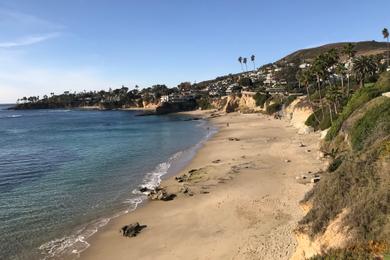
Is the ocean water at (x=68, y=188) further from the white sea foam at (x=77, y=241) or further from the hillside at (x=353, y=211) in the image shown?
the hillside at (x=353, y=211)

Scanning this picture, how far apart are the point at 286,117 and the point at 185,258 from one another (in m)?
73.2

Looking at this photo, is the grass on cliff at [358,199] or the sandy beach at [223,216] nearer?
the grass on cliff at [358,199]

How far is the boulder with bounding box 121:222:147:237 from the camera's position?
82.9 ft

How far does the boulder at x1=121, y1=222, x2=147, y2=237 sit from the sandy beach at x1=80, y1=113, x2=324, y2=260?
1.09 ft

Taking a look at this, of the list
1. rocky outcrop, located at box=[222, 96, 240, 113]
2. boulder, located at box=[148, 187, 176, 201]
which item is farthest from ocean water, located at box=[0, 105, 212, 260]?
rocky outcrop, located at box=[222, 96, 240, 113]

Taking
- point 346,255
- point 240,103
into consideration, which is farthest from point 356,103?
point 240,103

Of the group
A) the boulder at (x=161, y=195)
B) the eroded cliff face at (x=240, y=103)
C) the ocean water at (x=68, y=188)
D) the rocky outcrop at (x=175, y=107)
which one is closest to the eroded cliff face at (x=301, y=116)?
the ocean water at (x=68, y=188)

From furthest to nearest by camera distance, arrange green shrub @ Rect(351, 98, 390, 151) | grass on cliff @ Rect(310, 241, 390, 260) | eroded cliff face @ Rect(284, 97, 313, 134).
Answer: eroded cliff face @ Rect(284, 97, 313, 134)
green shrub @ Rect(351, 98, 390, 151)
grass on cliff @ Rect(310, 241, 390, 260)

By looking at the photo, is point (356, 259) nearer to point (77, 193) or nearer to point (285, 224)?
point (285, 224)

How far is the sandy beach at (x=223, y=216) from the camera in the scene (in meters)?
21.9

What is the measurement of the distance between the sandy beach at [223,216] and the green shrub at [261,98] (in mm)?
76713

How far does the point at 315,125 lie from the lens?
204 ft

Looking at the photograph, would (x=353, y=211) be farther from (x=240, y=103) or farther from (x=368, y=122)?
(x=240, y=103)

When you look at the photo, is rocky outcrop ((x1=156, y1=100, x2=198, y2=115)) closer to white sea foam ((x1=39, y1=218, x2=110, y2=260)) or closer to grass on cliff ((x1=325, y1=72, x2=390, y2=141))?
grass on cliff ((x1=325, y1=72, x2=390, y2=141))
